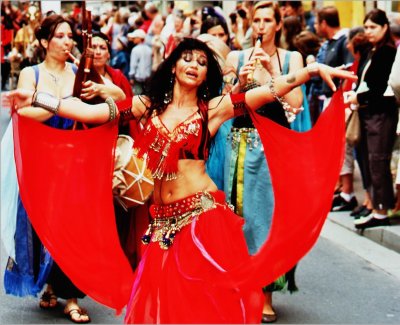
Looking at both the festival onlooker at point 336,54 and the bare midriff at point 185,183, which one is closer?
the bare midriff at point 185,183

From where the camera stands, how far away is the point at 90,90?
5395mm

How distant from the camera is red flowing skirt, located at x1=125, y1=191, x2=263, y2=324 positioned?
441 centimetres

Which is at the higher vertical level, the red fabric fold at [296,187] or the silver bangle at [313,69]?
the silver bangle at [313,69]

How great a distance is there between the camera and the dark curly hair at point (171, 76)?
480 centimetres

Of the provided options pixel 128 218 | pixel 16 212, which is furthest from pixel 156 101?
pixel 16 212

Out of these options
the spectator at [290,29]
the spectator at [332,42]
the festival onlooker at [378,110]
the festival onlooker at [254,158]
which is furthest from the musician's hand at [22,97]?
the spectator at [290,29]

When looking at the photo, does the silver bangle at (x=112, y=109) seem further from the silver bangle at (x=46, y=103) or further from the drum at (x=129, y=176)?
the drum at (x=129, y=176)

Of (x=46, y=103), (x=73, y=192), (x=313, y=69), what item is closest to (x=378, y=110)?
(x=313, y=69)

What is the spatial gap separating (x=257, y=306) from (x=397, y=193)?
4972 millimetres

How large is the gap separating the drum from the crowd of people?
4.6 inches

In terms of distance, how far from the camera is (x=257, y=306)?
452 cm

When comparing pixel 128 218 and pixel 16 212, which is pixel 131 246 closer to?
pixel 128 218

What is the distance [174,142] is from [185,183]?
213mm

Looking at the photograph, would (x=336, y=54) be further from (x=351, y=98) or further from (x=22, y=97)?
(x=22, y=97)
